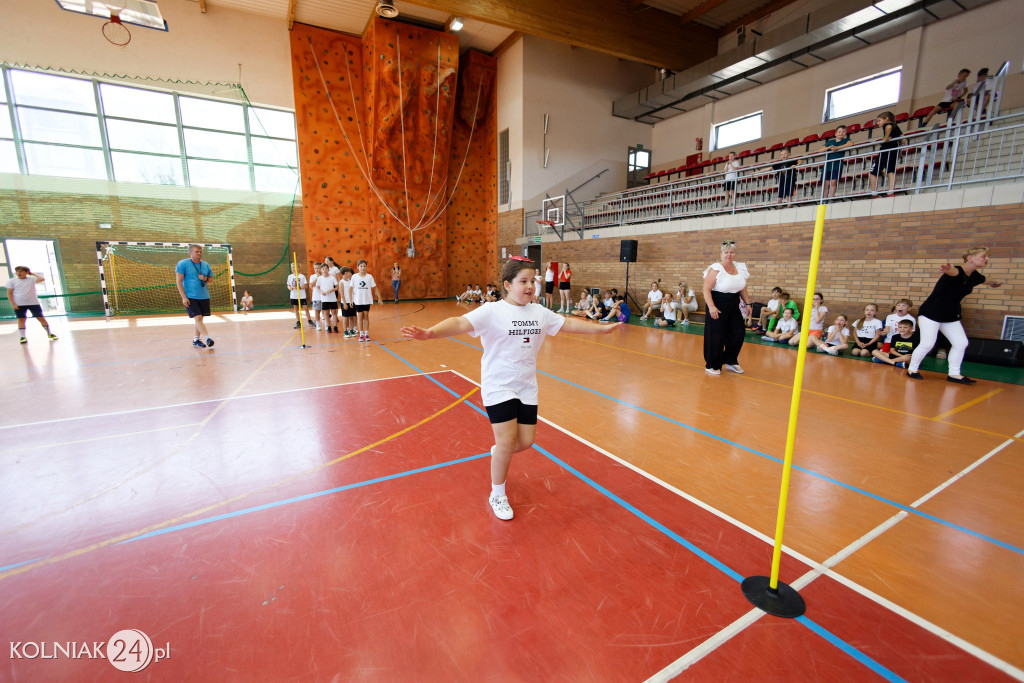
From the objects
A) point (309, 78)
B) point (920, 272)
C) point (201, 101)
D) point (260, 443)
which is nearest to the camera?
point (260, 443)

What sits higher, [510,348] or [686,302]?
[510,348]

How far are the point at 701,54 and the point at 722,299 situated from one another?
16103 millimetres

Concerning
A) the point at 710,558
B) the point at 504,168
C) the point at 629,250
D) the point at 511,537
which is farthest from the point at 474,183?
the point at 710,558

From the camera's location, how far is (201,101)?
15.7m

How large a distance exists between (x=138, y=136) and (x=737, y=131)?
884 inches

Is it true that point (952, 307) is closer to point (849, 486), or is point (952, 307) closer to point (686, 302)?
point (849, 486)

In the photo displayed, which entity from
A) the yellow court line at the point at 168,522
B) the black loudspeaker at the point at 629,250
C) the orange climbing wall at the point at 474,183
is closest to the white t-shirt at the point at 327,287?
the yellow court line at the point at 168,522

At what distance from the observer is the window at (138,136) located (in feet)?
44.3

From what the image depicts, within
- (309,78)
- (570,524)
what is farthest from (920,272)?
(309,78)

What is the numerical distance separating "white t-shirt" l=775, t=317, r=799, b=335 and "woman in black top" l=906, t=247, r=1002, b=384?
262cm

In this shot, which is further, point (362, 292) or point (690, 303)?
point (690, 303)

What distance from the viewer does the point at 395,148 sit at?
1752 cm

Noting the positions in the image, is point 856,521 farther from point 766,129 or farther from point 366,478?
Answer: point 766,129

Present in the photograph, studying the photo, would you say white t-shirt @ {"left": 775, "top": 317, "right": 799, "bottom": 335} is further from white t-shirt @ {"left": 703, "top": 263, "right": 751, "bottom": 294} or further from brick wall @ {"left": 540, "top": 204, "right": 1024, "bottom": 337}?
white t-shirt @ {"left": 703, "top": 263, "right": 751, "bottom": 294}
